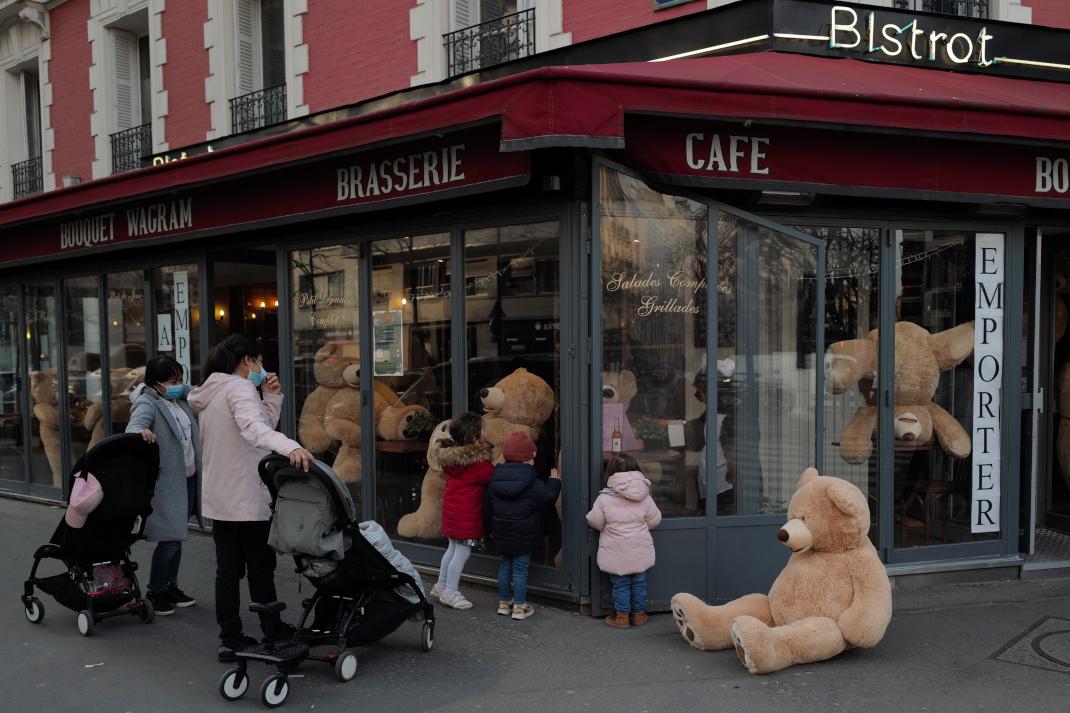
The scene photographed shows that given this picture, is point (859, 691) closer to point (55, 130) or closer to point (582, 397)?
point (582, 397)

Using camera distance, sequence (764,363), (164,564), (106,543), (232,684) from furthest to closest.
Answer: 1. (764,363)
2. (164,564)
3. (106,543)
4. (232,684)

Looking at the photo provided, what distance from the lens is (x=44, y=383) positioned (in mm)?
10930

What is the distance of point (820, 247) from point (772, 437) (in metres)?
1.39

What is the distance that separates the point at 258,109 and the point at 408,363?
5461 millimetres

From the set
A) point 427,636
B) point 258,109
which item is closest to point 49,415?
point 258,109

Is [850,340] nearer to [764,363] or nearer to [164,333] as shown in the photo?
[764,363]

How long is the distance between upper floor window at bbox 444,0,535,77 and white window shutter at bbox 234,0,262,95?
133 inches

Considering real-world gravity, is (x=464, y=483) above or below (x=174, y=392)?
below

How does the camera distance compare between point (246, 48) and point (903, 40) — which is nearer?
point (903, 40)

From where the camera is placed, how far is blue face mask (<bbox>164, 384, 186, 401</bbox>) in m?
6.02

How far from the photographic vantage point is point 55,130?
45.5 feet

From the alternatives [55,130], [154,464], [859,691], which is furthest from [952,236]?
[55,130]

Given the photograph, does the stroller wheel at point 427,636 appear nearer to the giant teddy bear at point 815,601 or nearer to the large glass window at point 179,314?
the giant teddy bear at point 815,601

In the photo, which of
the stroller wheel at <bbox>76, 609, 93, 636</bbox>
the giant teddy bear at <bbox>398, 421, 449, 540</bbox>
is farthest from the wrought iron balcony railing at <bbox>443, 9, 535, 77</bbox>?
the stroller wheel at <bbox>76, 609, 93, 636</bbox>
